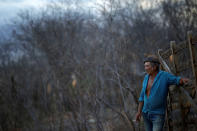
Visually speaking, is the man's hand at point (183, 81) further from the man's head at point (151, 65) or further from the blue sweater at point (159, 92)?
the man's head at point (151, 65)

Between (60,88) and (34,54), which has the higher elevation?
(34,54)

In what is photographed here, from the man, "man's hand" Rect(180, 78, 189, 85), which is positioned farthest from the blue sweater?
"man's hand" Rect(180, 78, 189, 85)

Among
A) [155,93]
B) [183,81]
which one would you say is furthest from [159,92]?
A: [183,81]

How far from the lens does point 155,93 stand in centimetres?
403

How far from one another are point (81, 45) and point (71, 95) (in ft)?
16.9

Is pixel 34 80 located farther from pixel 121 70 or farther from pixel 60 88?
pixel 121 70

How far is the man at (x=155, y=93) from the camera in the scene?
398cm

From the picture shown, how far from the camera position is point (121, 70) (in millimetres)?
9750

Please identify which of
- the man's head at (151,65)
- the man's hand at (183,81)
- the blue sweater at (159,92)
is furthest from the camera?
the man's head at (151,65)

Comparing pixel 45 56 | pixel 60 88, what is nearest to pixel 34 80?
pixel 45 56

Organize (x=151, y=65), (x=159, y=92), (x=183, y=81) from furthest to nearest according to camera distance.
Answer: (x=151, y=65)
(x=159, y=92)
(x=183, y=81)

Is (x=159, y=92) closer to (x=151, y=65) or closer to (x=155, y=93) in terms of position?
(x=155, y=93)

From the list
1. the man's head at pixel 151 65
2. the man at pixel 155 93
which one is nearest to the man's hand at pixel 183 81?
the man at pixel 155 93

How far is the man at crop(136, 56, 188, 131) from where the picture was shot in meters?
3.98
